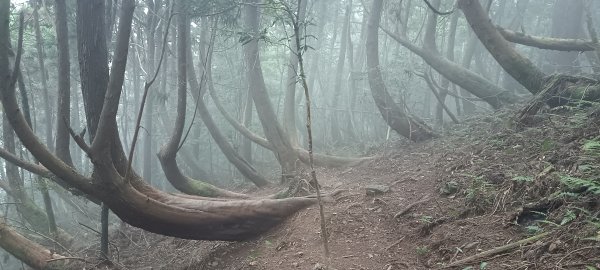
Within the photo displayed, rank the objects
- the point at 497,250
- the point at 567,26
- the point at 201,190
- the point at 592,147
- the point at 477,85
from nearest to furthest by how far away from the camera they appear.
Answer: the point at 497,250 → the point at 592,147 → the point at 201,190 → the point at 477,85 → the point at 567,26

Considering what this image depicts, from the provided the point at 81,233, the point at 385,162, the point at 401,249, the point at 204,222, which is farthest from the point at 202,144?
the point at 401,249

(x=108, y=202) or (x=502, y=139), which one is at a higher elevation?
(x=502, y=139)

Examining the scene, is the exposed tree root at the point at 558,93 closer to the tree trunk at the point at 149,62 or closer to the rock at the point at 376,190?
the rock at the point at 376,190

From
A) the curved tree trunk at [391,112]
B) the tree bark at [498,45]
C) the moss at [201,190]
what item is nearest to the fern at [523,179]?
the tree bark at [498,45]

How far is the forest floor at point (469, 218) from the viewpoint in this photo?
3502 millimetres

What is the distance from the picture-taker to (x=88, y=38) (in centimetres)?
542

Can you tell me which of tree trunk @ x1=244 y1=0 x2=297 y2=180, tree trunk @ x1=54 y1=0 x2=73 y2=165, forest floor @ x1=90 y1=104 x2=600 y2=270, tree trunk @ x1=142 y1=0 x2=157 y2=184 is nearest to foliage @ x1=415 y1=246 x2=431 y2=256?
forest floor @ x1=90 y1=104 x2=600 y2=270

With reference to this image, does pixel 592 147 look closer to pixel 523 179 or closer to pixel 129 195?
pixel 523 179

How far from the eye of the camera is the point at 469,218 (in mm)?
4578

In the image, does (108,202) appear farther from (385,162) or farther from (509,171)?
(385,162)

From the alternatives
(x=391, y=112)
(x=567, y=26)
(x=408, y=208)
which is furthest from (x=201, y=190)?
(x=567, y=26)

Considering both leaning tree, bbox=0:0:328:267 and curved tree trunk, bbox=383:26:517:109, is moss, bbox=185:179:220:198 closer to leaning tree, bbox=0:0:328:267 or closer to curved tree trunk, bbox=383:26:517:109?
leaning tree, bbox=0:0:328:267

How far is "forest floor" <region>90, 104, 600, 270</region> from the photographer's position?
3502 millimetres

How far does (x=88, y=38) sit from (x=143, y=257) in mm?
4630
